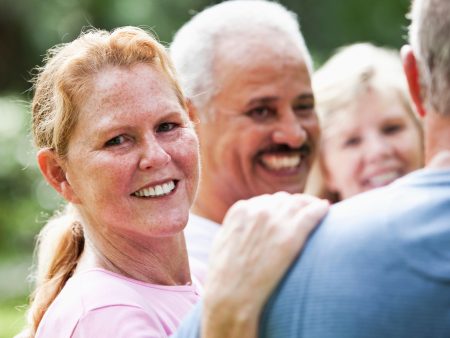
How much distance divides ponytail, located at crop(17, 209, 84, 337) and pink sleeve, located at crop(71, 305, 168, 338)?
0.41 meters

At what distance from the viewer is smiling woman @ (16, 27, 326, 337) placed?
249 centimetres

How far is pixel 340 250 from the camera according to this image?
6.09 ft

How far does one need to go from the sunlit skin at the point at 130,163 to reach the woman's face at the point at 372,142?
2.02 meters

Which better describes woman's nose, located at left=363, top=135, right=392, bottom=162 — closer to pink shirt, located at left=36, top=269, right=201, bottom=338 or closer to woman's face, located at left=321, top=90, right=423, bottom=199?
woman's face, located at left=321, top=90, right=423, bottom=199

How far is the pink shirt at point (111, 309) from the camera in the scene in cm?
221

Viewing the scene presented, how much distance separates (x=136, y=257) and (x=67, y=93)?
19.3 inches

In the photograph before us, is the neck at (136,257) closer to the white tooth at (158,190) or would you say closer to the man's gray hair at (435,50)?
the white tooth at (158,190)

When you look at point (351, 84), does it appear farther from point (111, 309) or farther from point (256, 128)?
point (111, 309)

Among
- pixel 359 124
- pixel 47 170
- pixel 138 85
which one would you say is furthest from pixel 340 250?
pixel 359 124

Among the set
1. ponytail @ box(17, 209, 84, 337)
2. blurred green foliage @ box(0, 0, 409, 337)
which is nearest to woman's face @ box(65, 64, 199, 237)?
ponytail @ box(17, 209, 84, 337)

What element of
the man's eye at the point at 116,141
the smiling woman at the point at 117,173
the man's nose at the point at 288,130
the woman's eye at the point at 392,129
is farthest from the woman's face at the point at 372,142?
the man's eye at the point at 116,141

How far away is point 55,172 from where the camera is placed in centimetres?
265

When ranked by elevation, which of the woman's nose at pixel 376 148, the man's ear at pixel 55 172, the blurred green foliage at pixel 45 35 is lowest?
the blurred green foliage at pixel 45 35

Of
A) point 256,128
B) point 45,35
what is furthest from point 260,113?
point 45,35
